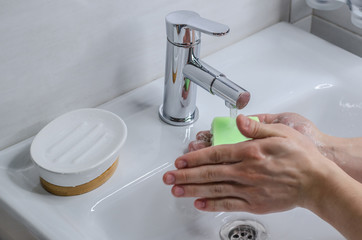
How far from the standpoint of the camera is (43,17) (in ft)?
2.29

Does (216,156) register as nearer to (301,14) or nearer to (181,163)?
(181,163)

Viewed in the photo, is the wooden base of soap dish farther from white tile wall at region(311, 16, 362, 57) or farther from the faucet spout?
white tile wall at region(311, 16, 362, 57)

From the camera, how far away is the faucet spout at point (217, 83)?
697mm

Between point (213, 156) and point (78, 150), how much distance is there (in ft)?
0.62

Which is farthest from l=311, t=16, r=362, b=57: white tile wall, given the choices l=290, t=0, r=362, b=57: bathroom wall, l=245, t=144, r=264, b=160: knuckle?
l=245, t=144, r=264, b=160: knuckle

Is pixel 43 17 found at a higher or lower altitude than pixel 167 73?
higher

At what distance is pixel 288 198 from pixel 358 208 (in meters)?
0.08

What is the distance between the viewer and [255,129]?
2.09 ft

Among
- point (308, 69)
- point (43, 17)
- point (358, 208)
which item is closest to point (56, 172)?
point (43, 17)

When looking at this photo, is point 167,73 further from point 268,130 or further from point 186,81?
point 268,130

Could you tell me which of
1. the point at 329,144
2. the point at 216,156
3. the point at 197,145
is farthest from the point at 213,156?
the point at 329,144

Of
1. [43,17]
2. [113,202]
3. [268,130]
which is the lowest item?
[113,202]

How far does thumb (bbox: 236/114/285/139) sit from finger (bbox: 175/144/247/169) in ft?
0.06

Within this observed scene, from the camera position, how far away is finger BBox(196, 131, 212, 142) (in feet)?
2.49
